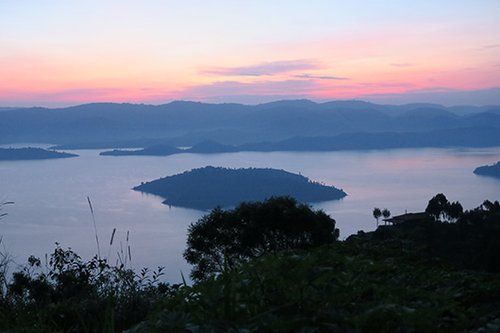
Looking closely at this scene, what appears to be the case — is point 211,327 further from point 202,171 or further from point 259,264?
point 202,171

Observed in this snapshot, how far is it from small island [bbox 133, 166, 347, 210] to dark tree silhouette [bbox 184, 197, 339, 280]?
2430 inches

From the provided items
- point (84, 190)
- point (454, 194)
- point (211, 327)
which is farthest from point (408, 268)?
point (84, 190)

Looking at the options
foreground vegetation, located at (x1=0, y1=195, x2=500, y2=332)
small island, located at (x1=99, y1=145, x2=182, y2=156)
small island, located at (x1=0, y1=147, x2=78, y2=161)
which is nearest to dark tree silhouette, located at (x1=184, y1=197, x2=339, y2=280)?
foreground vegetation, located at (x1=0, y1=195, x2=500, y2=332)

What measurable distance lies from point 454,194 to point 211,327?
83440mm

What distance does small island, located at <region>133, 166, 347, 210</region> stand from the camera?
77.6 meters

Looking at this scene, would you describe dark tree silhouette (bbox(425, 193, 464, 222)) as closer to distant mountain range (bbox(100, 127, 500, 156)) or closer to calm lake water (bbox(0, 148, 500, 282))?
calm lake water (bbox(0, 148, 500, 282))

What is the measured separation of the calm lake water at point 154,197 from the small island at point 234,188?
3023 mm

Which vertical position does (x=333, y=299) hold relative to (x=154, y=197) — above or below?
above

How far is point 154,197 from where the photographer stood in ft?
290

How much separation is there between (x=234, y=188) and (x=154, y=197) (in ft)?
50.9

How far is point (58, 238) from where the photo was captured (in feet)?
170

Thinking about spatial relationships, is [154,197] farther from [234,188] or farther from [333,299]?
[333,299]

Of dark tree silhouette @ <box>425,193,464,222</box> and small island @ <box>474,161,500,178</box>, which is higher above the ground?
dark tree silhouette @ <box>425,193,464,222</box>

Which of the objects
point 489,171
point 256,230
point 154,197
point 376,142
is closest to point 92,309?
point 256,230
